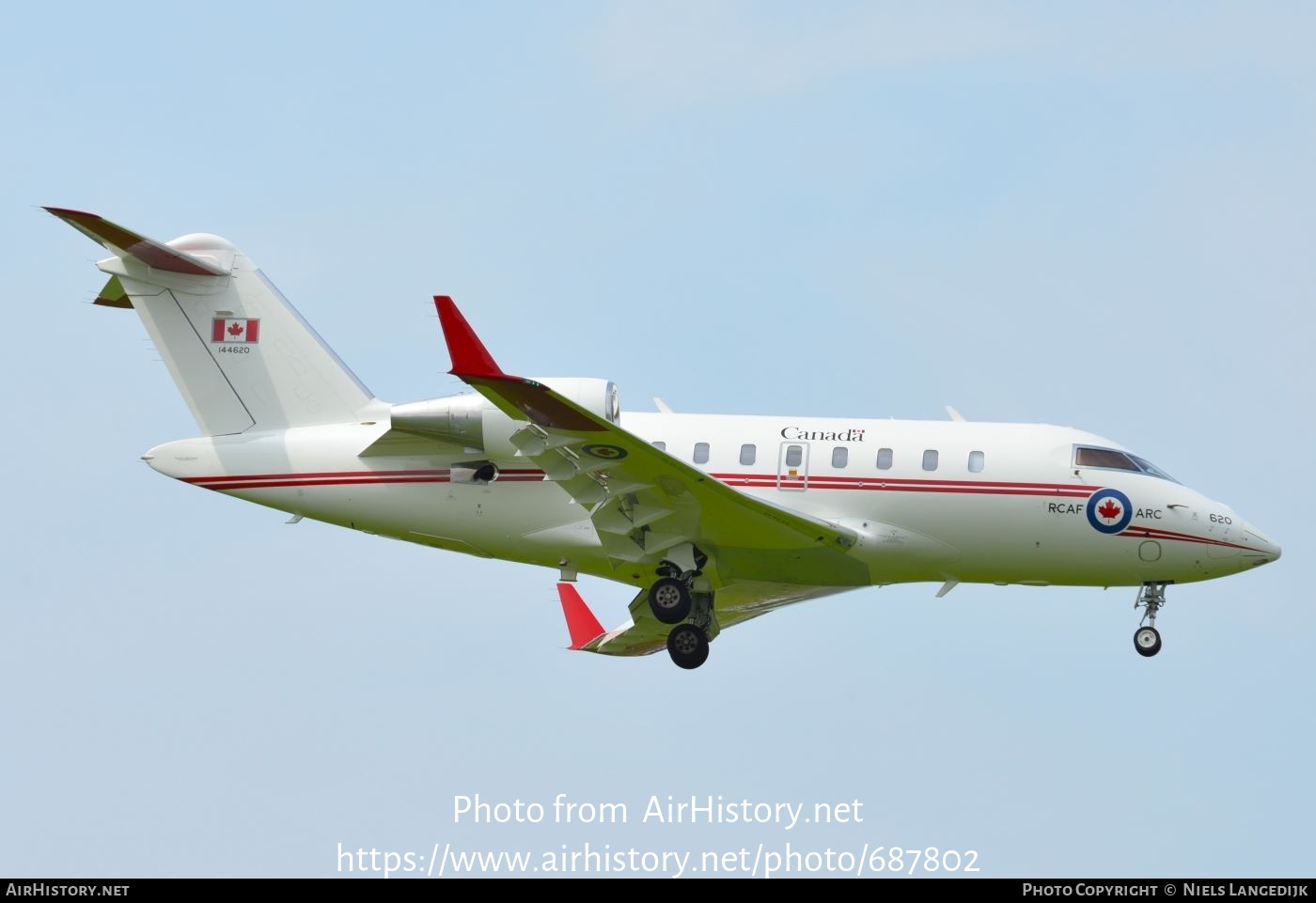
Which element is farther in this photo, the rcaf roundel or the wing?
the rcaf roundel

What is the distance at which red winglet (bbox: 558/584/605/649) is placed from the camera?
27.0 m

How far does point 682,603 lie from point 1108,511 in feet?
19.9

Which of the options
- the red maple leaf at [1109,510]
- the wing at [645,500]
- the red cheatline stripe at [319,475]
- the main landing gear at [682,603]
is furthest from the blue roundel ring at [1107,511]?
the red cheatline stripe at [319,475]

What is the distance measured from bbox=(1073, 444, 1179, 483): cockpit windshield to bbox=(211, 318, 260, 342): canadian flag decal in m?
12.0

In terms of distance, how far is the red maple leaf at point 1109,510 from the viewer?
77.3ft

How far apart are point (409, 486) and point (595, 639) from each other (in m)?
4.82

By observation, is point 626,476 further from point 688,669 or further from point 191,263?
point 191,263

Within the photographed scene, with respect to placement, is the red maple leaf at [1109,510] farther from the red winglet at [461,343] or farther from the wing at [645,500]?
the red winglet at [461,343]

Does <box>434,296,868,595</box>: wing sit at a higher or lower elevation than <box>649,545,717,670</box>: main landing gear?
higher

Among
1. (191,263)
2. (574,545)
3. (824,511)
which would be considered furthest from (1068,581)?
(191,263)

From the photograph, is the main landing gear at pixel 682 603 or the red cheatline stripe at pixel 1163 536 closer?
the main landing gear at pixel 682 603

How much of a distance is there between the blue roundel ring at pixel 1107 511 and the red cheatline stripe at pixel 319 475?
9.00 m

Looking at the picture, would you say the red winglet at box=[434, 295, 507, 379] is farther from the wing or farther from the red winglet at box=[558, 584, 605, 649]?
→ the red winglet at box=[558, 584, 605, 649]

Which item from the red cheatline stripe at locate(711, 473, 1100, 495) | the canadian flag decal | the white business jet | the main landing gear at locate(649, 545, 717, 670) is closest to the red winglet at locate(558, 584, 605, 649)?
the white business jet
